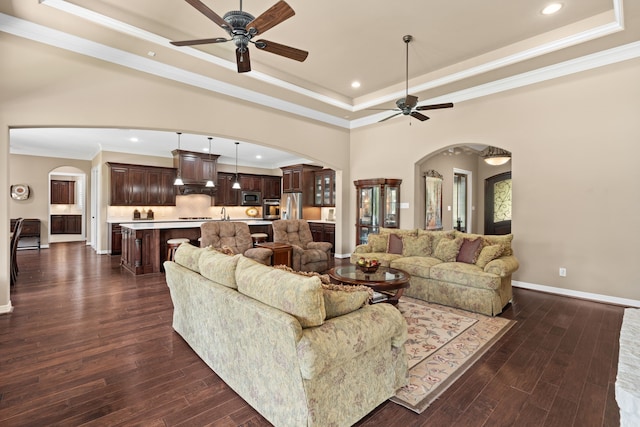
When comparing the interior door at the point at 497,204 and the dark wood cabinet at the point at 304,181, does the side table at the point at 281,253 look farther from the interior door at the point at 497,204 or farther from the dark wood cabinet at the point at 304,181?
the interior door at the point at 497,204

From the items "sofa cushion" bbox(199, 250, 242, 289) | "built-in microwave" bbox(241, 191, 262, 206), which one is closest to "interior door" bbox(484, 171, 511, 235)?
"built-in microwave" bbox(241, 191, 262, 206)

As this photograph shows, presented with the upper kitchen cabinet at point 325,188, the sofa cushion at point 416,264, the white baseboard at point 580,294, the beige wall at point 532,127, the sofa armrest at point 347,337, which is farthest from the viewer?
the upper kitchen cabinet at point 325,188

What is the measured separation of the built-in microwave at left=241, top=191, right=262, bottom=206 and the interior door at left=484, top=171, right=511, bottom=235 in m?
7.30

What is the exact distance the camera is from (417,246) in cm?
498

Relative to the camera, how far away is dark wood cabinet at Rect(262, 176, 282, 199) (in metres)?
11.3

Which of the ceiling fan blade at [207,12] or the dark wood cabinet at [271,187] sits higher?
the ceiling fan blade at [207,12]

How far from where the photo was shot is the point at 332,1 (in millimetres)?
3443

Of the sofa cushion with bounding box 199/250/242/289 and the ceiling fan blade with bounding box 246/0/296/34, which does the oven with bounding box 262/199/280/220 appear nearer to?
the sofa cushion with bounding box 199/250/242/289

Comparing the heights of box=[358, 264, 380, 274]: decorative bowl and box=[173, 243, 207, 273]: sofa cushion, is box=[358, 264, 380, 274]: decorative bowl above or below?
below

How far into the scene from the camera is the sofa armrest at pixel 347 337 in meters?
1.62

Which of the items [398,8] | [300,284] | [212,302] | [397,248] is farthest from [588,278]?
[212,302]

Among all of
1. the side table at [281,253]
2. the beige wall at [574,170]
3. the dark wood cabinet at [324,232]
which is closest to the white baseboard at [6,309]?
the side table at [281,253]

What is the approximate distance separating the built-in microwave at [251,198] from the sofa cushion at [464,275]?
7.81m

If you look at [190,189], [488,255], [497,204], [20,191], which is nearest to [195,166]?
[190,189]
